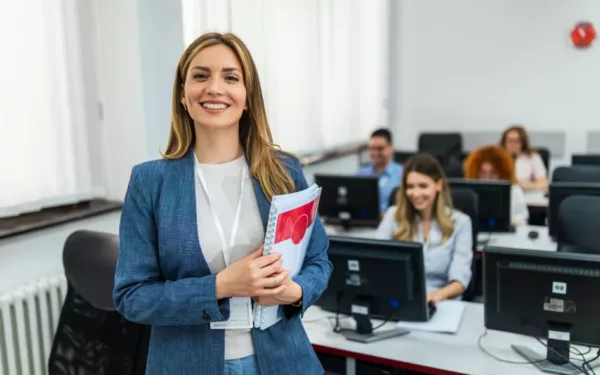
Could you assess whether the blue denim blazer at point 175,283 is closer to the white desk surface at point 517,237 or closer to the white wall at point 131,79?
the white wall at point 131,79

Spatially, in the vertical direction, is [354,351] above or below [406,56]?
below

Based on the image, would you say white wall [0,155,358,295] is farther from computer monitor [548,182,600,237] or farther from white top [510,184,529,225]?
white top [510,184,529,225]

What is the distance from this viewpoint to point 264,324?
1.24 metres

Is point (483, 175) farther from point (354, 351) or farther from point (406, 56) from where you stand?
point (406, 56)

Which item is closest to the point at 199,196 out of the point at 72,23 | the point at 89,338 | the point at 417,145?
the point at 89,338

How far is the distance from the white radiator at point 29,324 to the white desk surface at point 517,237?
1.56 meters

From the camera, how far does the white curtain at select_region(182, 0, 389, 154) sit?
151 inches

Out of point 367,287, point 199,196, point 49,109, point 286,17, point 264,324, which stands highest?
point 286,17

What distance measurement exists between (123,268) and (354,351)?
3.58 feet

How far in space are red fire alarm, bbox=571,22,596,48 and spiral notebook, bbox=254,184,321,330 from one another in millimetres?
5782

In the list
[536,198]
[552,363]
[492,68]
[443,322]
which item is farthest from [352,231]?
Result: [492,68]

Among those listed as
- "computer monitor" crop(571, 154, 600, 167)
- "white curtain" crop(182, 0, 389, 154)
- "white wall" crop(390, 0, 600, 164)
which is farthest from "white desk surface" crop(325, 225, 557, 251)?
"white wall" crop(390, 0, 600, 164)

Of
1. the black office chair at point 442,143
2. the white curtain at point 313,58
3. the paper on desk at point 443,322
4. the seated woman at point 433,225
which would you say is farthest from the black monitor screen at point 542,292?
the black office chair at point 442,143

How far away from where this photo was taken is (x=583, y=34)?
5.98 m
